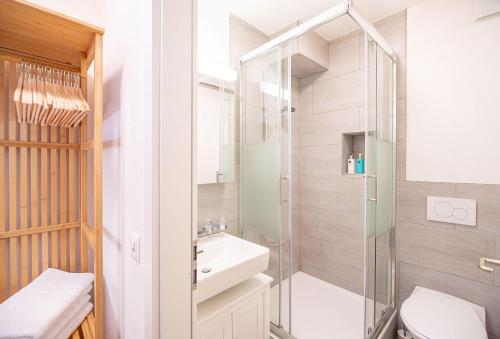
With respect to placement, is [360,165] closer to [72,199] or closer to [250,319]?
[250,319]

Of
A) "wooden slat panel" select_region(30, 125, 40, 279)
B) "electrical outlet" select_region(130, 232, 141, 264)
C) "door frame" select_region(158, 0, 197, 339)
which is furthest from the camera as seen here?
"wooden slat panel" select_region(30, 125, 40, 279)

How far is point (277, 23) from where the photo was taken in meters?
2.12

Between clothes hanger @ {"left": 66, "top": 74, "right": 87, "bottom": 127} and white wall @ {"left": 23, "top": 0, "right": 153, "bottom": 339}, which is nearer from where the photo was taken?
white wall @ {"left": 23, "top": 0, "right": 153, "bottom": 339}

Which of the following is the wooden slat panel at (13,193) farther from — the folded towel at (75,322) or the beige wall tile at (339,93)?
the beige wall tile at (339,93)

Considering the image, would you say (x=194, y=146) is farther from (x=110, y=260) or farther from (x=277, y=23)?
(x=277, y=23)

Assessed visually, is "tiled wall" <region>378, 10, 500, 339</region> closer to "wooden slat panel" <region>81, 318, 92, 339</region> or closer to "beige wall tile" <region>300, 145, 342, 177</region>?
"beige wall tile" <region>300, 145, 342, 177</region>

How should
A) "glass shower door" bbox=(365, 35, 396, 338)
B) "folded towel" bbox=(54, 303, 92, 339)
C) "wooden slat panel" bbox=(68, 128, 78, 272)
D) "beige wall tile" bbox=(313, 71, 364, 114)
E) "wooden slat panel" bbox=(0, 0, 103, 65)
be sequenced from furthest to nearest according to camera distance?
"beige wall tile" bbox=(313, 71, 364, 114), "glass shower door" bbox=(365, 35, 396, 338), "wooden slat panel" bbox=(68, 128, 78, 272), "folded towel" bbox=(54, 303, 92, 339), "wooden slat panel" bbox=(0, 0, 103, 65)

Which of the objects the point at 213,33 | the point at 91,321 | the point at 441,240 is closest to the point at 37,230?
the point at 91,321

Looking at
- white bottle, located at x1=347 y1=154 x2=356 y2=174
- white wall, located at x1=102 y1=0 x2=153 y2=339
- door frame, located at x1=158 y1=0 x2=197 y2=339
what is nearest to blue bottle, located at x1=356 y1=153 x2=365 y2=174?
white bottle, located at x1=347 y1=154 x2=356 y2=174

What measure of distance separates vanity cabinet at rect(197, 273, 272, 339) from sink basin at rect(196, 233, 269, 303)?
0.10m

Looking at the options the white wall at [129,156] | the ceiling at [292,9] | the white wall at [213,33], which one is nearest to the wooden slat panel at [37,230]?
the white wall at [129,156]

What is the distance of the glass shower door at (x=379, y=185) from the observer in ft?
5.15

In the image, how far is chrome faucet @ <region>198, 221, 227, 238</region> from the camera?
1.77 meters

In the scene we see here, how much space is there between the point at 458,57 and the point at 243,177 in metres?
1.82
